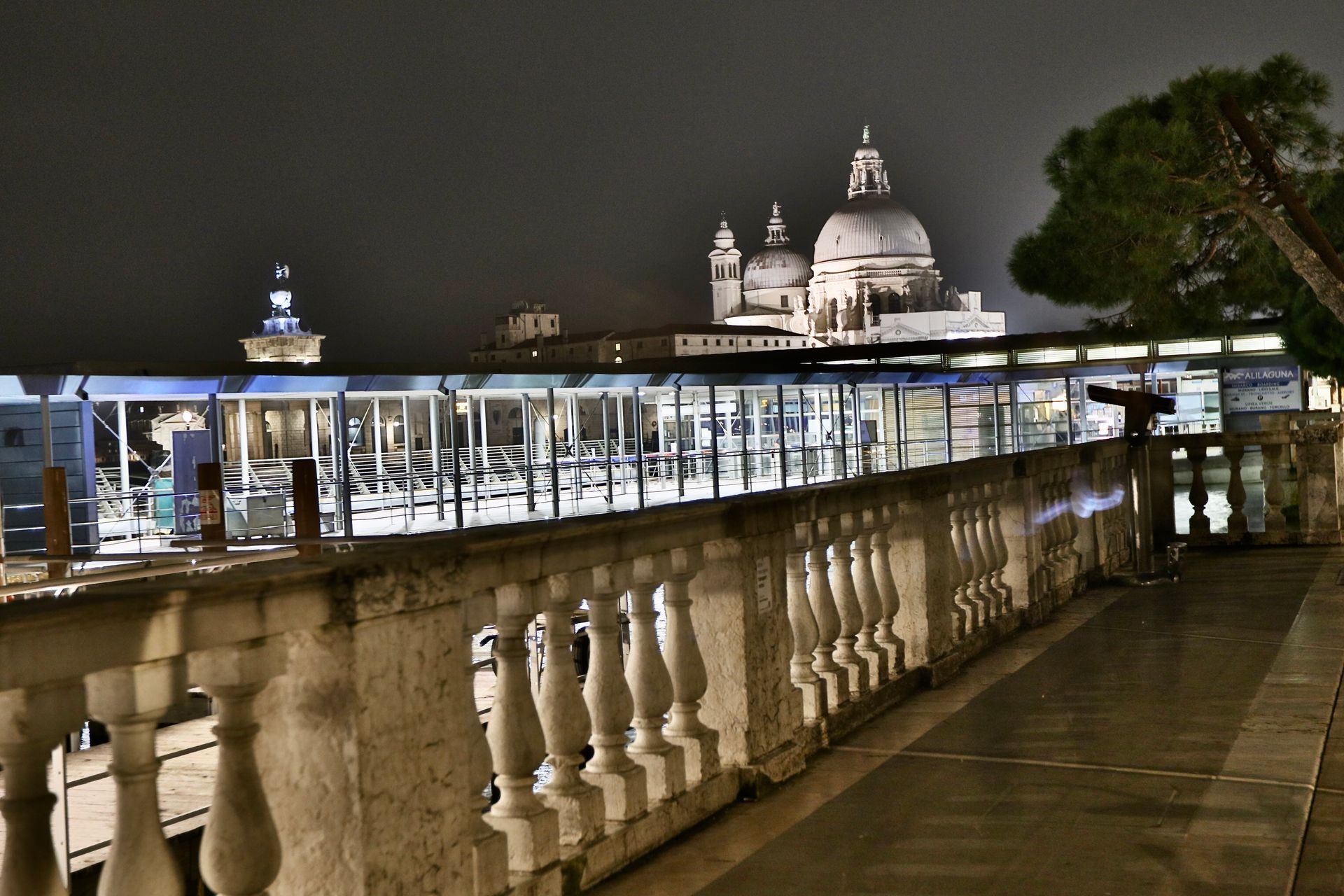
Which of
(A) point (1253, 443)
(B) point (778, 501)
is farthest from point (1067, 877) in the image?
(A) point (1253, 443)

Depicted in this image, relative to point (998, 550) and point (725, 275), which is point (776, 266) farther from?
point (998, 550)

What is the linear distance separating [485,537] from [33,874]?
1.27 m

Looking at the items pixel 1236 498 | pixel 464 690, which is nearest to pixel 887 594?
pixel 464 690

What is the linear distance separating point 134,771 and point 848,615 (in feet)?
11.4

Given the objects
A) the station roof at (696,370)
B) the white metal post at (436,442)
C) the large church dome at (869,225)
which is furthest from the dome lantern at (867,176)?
the white metal post at (436,442)

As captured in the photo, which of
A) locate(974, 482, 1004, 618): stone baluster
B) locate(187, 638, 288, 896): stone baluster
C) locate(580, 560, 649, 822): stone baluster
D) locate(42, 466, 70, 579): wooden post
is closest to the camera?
locate(187, 638, 288, 896): stone baluster

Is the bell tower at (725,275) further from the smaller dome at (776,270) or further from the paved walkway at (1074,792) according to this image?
the paved walkway at (1074,792)

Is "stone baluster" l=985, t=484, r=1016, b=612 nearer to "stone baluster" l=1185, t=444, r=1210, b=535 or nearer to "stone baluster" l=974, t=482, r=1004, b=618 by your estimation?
"stone baluster" l=974, t=482, r=1004, b=618

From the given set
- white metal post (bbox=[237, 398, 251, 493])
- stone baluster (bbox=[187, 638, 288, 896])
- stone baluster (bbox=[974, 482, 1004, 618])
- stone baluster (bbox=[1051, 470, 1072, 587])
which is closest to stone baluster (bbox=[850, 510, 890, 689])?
stone baluster (bbox=[974, 482, 1004, 618])

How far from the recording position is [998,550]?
24.0 feet

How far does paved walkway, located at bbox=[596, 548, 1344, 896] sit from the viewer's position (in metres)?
3.47

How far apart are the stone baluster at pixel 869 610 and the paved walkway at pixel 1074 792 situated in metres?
0.19

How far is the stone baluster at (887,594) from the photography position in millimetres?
5605

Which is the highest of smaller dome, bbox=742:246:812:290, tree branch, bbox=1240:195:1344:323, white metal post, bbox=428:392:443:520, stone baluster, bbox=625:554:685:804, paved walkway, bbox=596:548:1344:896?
smaller dome, bbox=742:246:812:290
